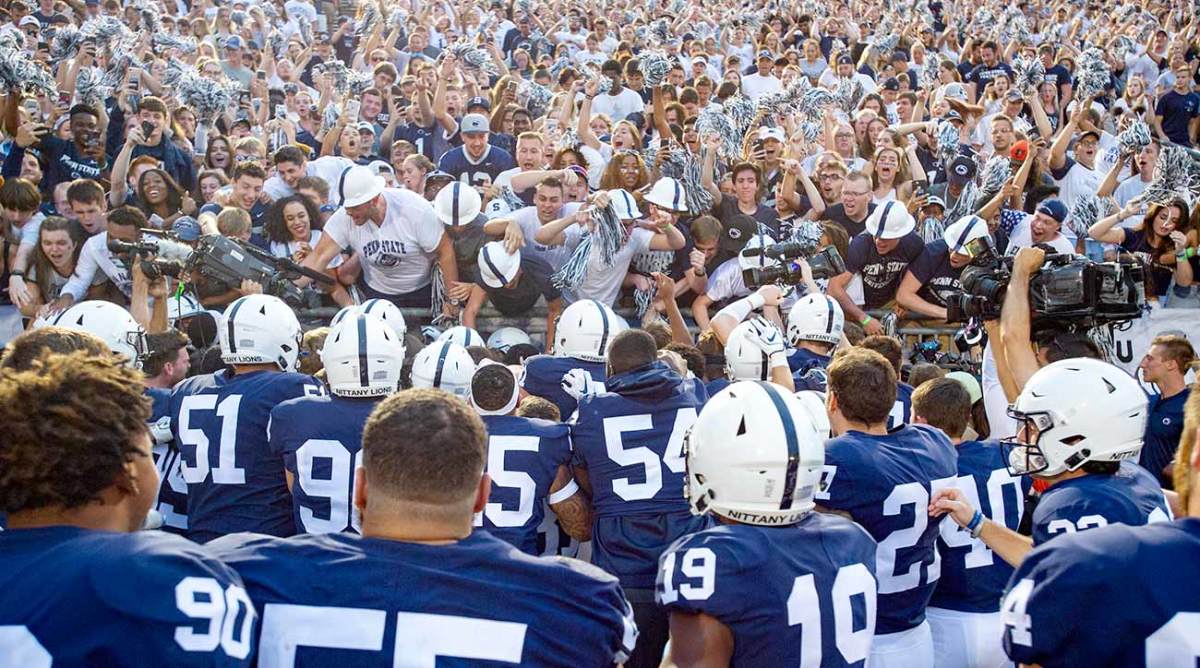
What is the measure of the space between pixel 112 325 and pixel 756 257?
4.32m

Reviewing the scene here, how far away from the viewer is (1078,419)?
3.54 metres

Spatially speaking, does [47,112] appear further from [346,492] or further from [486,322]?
[346,492]

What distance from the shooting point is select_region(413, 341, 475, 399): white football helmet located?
17.2ft

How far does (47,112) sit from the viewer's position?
1116 centimetres

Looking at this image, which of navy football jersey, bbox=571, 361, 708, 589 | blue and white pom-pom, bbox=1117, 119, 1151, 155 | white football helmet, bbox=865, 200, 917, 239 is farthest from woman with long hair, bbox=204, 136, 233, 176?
blue and white pom-pom, bbox=1117, 119, 1151, 155

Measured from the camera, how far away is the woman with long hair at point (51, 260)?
8516 mm

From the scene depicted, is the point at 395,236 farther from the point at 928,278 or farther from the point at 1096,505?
the point at 1096,505

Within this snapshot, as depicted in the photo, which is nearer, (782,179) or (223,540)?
(223,540)

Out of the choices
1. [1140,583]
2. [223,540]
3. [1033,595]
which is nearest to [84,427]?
[223,540]

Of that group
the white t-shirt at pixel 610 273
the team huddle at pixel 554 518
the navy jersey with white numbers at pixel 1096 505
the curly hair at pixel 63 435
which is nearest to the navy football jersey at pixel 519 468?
the team huddle at pixel 554 518

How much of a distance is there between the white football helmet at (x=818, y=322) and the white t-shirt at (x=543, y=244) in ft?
9.13

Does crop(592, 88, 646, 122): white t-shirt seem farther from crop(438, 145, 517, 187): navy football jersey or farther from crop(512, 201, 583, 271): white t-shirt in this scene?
crop(512, 201, 583, 271): white t-shirt

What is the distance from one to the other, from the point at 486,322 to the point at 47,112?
5381mm

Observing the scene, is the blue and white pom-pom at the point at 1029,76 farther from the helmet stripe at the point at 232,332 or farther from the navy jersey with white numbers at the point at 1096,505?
the navy jersey with white numbers at the point at 1096,505
